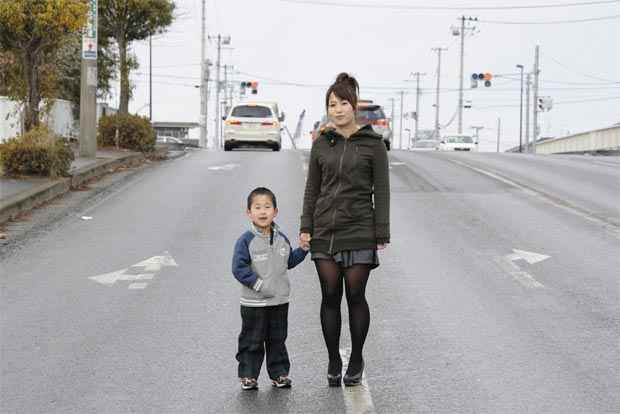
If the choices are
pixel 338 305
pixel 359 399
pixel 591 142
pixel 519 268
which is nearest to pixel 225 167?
pixel 519 268

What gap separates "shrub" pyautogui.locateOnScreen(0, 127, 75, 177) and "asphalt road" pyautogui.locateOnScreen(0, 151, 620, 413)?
6.34 feet

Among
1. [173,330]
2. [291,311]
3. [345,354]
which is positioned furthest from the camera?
[291,311]

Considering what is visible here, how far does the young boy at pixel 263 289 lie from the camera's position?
257 inches

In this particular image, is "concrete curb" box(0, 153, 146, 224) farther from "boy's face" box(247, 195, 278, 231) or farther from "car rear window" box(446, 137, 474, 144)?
"car rear window" box(446, 137, 474, 144)

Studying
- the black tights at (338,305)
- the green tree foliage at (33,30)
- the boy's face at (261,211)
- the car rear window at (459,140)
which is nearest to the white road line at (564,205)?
the black tights at (338,305)

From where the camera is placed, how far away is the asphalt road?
6543mm

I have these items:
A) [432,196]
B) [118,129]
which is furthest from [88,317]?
[118,129]

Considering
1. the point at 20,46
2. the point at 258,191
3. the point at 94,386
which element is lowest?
the point at 94,386

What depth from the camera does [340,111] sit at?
21.4 ft

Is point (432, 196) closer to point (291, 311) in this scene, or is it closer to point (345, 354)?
point (291, 311)

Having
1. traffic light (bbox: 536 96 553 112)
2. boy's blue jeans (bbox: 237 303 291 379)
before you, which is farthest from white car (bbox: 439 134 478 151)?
boy's blue jeans (bbox: 237 303 291 379)

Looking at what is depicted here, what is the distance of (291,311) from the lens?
9.13 metres

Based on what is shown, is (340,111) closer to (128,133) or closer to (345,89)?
(345,89)

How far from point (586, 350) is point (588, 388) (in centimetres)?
110
